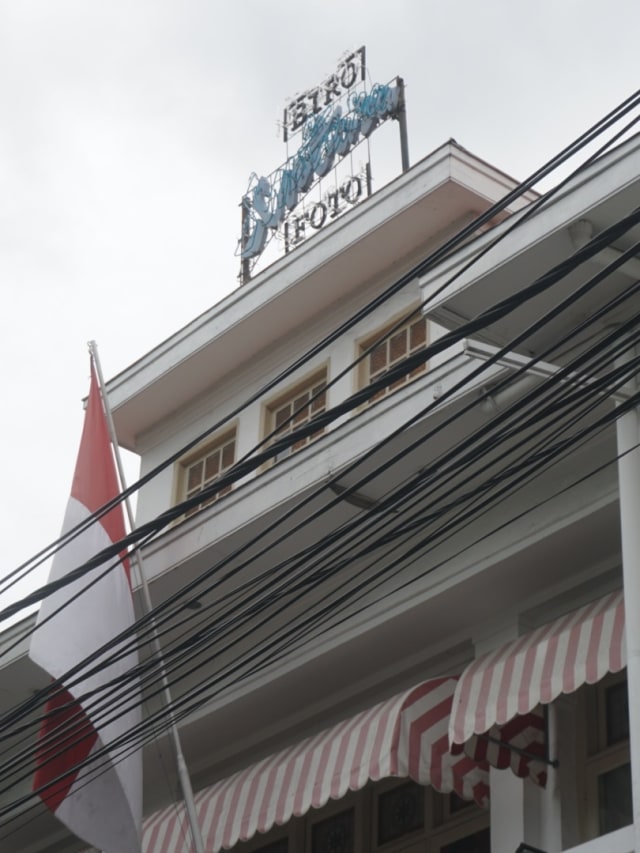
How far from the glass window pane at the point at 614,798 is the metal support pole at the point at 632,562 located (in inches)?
54.0

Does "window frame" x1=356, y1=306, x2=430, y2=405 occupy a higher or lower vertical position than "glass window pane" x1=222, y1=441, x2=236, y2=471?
higher

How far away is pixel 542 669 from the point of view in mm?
10531

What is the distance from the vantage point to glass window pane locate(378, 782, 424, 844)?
1264 centimetres

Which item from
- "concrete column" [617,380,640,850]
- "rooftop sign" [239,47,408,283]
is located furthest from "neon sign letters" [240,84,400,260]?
"concrete column" [617,380,640,850]

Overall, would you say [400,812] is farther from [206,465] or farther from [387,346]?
[206,465]

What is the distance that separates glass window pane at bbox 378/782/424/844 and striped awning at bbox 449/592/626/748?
1.69m

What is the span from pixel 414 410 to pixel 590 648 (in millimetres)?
→ 2623

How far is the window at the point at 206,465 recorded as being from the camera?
53.1 ft

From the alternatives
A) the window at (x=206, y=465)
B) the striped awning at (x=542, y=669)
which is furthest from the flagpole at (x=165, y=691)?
the window at (x=206, y=465)

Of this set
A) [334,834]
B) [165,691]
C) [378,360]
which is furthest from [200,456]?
[334,834]

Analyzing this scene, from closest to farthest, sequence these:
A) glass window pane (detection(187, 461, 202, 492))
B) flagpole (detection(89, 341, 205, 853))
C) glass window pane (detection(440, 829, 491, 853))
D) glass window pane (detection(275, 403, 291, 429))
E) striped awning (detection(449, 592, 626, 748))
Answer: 1. striped awning (detection(449, 592, 626, 748))
2. flagpole (detection(89, 341, 205, 853))
3. glass window pane (detection(440, 829, 491, 853))
4. glass window pane (detection(275, 403, 291, 429))
5. glass window pane (detection(187, 461, 202, 492))

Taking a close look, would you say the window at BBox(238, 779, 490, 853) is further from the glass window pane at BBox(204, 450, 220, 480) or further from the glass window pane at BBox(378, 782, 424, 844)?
the glass window pane at BBox(204, 450, 220, 480)

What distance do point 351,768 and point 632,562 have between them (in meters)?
3.09

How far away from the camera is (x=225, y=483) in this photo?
23.0ft
